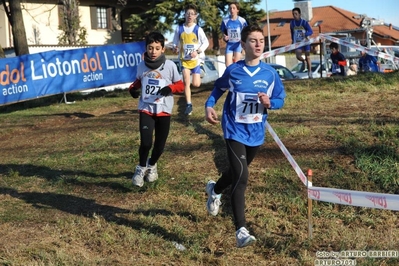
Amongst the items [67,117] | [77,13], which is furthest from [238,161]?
[77,13]

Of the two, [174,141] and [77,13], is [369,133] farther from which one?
[77,13]

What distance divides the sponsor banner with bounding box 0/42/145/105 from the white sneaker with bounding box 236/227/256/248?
10587 mm

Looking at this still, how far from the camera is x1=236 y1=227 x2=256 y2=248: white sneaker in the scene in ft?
17.1

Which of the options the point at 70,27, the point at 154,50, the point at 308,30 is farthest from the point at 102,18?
the point at 154,50

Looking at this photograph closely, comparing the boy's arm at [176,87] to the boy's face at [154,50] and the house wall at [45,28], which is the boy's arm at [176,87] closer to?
the boy's face at [154,50]

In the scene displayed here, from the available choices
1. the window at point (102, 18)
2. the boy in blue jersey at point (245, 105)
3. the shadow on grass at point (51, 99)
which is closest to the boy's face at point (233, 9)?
the shadow on grass at point (51, 99)

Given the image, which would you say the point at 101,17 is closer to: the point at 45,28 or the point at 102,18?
the point at 102,18

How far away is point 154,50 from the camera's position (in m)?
7.26

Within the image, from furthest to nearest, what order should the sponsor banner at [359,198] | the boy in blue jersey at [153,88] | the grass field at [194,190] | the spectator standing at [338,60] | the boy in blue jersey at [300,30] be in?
the spectator standing at [338,60]
the boy in blue jersey at [300,30]
the boy in blue jersey at [153,88]
the grass field at [194,190]
the sponsor banner at [359,198]

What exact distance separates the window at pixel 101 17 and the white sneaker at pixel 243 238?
37445 millimetres

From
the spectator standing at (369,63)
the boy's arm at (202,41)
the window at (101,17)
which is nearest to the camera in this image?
the boy's arm at (202,41)

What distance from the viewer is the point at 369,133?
8484mm

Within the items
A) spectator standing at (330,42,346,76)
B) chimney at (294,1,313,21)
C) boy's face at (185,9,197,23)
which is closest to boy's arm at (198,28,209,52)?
boy's face at (185,9,197,23)

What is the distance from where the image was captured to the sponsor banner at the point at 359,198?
483 centimetres
